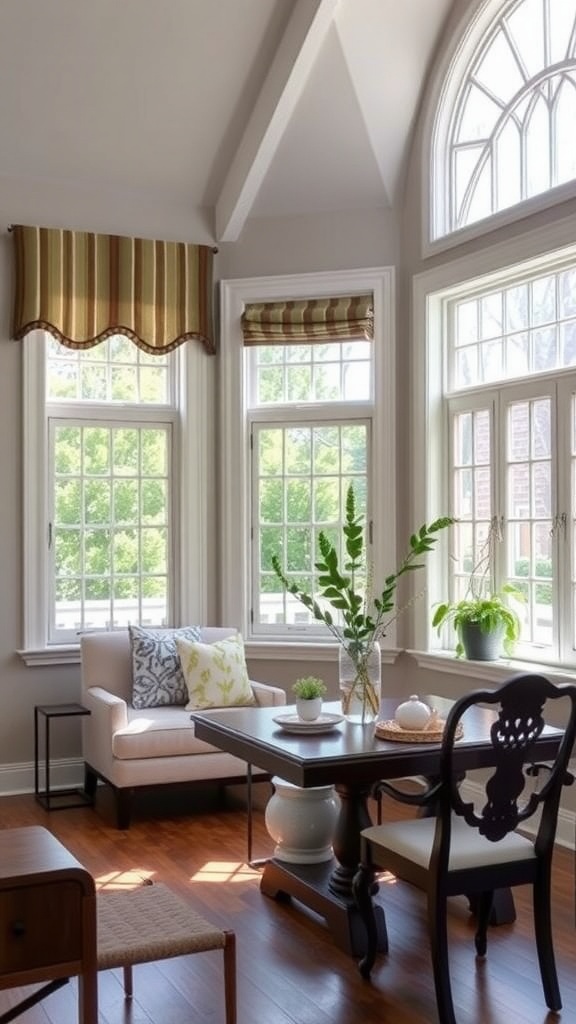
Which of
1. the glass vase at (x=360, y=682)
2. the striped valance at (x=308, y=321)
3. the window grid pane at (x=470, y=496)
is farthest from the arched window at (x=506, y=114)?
the glass vase at (x=360, y=682)

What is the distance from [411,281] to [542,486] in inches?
56.8

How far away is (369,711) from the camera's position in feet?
12.7

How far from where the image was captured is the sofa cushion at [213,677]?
5.40 m

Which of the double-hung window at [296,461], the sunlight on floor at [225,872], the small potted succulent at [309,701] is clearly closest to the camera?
the small potted succulent at [309,701]

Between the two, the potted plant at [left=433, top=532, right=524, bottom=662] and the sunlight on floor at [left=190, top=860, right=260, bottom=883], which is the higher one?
the potted plant at [left=433, top=532, right=524, bottom=662]

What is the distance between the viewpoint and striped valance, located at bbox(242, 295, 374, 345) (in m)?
5.89

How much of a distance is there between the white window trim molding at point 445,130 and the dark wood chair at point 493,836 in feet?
8.83

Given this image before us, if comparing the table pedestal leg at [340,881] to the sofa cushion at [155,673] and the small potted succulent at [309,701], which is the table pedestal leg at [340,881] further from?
the sofa cushion at [155,673]

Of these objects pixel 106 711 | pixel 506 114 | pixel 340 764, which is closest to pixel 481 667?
pixel 106 711

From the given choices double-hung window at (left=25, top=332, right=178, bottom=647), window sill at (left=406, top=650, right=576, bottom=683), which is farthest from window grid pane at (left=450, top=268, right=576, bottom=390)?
double-hung window at (left=25, top=332, right=178, bottom=647)

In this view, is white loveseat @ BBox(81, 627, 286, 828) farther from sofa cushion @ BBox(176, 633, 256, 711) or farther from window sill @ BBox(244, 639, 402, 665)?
window sill @ BBox(244, 639, 402, 665)

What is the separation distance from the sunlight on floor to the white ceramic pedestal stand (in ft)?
0.96

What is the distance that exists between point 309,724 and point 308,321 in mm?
2897

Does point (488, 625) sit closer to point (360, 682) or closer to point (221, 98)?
point (360, 682)
